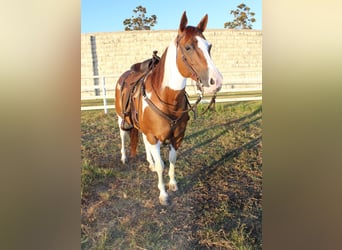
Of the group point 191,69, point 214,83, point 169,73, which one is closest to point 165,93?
point 169,73

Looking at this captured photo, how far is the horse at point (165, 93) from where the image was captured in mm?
977

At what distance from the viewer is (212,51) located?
113 centimetres

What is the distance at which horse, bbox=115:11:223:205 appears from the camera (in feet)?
3.20

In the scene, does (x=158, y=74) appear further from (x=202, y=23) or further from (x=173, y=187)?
(x=173, y=187)

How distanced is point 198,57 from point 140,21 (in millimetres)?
350

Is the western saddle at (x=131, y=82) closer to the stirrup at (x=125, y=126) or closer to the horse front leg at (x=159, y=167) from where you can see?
the stirrup at (x=125, y=126)

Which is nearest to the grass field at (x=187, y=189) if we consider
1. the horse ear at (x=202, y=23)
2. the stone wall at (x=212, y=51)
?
the stone wall at (x=212, y=51)

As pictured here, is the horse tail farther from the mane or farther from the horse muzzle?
the horse muzzle

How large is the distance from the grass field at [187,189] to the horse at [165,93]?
0.05 metres

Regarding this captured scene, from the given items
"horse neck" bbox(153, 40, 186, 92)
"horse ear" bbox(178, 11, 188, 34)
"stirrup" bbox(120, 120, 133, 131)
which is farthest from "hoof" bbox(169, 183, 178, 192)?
"horse ear" bbox(178, 11, 188, 34)

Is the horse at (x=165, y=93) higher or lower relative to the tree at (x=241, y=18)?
lower
